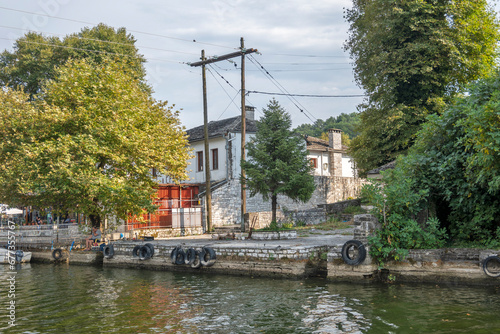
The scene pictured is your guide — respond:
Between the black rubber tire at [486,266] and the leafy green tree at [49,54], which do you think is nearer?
the black rubber tire at [486,266]

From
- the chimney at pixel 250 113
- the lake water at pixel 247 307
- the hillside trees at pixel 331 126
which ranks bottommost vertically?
the lake water at pixel 247 307

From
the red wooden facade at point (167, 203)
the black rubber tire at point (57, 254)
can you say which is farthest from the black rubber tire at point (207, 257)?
the black rubber tire at point (57, 254)

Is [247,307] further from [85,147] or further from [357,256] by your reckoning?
[85,147]

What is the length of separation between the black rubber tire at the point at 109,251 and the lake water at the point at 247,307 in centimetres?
476

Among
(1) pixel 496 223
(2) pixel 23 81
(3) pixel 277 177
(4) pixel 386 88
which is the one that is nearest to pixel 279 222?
(3) pixel 277 177

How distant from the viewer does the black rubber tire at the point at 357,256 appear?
1359 cm

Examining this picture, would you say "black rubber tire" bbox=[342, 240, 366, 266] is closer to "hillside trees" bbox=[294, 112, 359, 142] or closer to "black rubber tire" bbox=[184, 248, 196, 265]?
"black rubber tire" bbox=[184, 248, 196, 265]

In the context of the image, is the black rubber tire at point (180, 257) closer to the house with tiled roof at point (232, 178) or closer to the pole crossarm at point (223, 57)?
the house with tiled roof at point (232, 178)

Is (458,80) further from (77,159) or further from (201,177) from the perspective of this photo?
(77,159)

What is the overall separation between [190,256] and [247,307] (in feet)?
22.4

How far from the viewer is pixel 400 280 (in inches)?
526

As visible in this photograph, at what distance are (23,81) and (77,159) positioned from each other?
18.4 metres

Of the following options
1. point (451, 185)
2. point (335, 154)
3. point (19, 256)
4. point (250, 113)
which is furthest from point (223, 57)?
point (335, 154)

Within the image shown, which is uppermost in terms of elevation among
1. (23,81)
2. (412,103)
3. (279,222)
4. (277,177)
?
(23,81)
